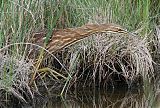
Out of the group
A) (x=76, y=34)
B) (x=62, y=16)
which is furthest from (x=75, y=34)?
(x=62, y=16)

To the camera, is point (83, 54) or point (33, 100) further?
point (83, 54)

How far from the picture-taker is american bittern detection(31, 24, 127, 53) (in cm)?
383

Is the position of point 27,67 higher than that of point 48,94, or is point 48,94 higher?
point 27,67

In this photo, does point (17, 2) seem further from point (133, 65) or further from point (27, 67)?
point (133, 65)

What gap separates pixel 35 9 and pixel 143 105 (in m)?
1.12

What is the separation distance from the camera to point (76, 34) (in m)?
3.86

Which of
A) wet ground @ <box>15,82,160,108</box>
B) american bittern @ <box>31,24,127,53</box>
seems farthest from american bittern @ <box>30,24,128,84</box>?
wet ground @ <box>15,82,160,108</box>

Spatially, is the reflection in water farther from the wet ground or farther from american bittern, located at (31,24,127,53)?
american bittern, located at (31,24,127,53)

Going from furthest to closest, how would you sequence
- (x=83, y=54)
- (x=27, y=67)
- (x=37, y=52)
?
(x=83, y=54), (x=37, y=52), (x=27, y=67)

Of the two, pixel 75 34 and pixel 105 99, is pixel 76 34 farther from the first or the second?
pixel 105 99

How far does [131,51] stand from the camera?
13.6ft

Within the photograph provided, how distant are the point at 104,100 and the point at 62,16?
2.67 ft

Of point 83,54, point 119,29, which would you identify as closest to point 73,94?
point 83,54

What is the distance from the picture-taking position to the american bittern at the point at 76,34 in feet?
12.6
